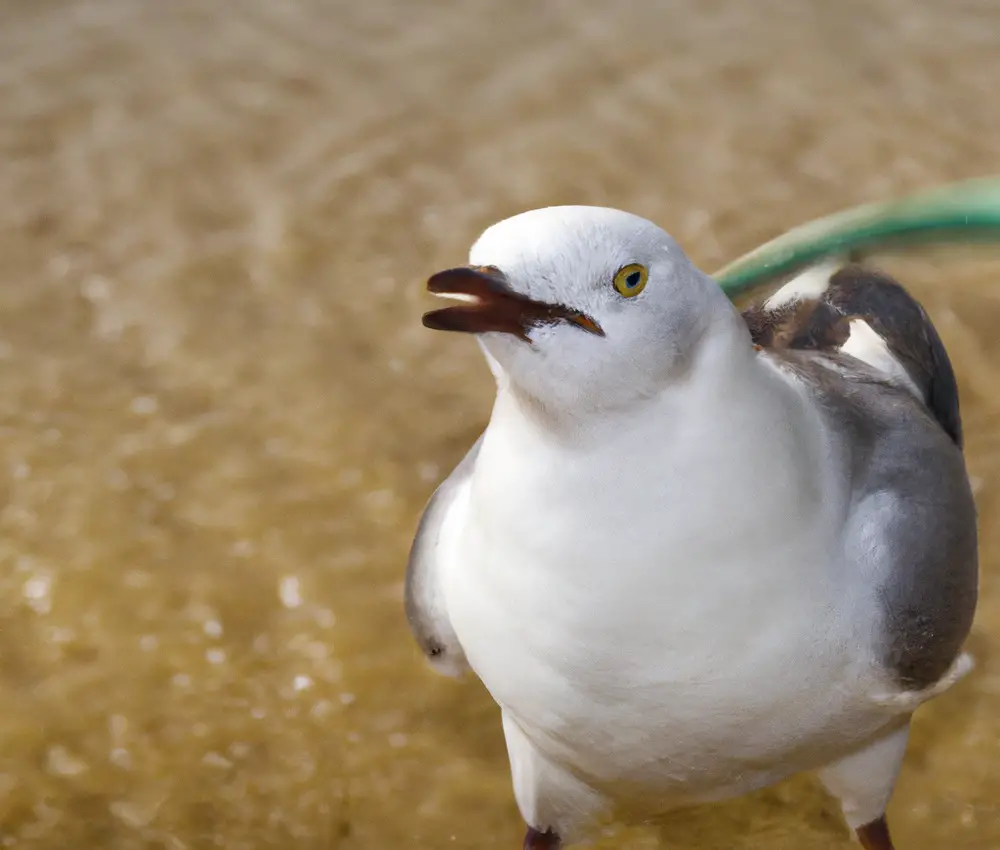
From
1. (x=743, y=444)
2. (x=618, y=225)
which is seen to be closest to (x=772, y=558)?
(x=743, y=444)

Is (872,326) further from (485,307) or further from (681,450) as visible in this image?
(485,307)

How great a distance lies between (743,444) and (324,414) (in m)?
1.25

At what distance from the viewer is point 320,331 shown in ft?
7.75

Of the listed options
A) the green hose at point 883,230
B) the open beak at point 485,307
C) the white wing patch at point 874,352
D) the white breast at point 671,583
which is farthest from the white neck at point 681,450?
the white wing patch at point 874,352

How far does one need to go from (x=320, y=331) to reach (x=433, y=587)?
3.48ft

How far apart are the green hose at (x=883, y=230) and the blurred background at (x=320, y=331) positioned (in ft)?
2.42

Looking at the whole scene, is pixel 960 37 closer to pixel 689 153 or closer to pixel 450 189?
pixel 689 153

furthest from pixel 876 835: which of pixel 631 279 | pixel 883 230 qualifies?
pixel 631 279

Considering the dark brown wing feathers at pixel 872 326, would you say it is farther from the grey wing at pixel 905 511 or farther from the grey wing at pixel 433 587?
the grey wing at pixel 433 587

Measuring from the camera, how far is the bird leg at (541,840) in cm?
163

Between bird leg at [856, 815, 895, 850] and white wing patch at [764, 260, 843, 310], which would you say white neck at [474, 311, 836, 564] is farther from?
bird leg at [856, 815, 895, 850]

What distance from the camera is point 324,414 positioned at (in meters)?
2.21

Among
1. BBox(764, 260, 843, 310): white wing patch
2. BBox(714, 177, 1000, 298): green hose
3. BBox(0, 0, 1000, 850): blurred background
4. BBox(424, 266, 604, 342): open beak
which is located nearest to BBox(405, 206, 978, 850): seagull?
BBox(424, 266, 604, 342): open beak

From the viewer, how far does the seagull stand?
989 millimetres
